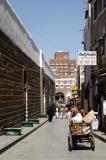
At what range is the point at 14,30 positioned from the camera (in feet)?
119

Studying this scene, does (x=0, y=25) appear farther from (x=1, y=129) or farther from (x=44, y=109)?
(x=44, y=109)

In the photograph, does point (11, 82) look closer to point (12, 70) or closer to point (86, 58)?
point (12, 70)

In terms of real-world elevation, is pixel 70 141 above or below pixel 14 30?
below

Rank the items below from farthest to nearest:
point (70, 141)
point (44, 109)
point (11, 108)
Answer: point (44, 109) < point (11, 108) < point (70, 141)

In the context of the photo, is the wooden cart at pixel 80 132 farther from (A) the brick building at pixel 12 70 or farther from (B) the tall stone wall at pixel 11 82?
(B) the tall stone wall at pixel 11 82

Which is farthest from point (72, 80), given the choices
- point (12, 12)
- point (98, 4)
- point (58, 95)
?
point (12, 12)

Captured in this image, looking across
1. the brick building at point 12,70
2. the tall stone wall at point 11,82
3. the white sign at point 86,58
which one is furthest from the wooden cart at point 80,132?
the white sign at point 86,58

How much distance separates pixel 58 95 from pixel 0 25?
430 ft

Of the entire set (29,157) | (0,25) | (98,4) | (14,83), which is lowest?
(29,157)

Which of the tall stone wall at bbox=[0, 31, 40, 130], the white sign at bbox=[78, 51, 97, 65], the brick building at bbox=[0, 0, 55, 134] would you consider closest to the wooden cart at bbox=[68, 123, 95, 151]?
the brick building at bbox=[0, 0, 55, 134]

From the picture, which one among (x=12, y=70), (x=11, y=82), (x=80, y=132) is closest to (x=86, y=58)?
(x=12, y=70)

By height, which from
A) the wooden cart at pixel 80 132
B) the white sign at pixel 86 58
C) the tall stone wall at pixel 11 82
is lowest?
the wooden cart at pixel 80 132

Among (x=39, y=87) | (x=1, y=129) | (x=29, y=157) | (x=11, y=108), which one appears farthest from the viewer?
(x=39, y=87)

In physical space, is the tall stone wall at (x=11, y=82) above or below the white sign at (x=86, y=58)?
below
